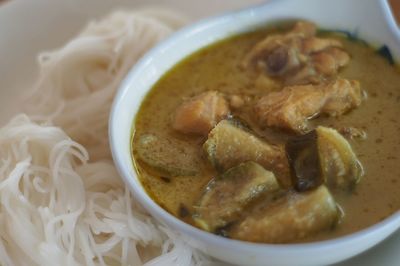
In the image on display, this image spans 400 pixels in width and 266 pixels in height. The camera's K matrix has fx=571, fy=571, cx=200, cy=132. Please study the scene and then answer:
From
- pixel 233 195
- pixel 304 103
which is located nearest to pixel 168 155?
pixel 233 195

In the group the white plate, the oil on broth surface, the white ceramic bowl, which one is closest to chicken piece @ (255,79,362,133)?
the oil on broth surface

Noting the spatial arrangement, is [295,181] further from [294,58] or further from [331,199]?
[294,58]

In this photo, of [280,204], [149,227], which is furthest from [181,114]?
[280,204]

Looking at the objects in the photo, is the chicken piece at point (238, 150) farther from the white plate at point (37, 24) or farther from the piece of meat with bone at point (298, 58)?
the white plate at point (37, 24)

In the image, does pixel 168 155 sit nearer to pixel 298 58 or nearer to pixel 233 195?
pixel 233 195

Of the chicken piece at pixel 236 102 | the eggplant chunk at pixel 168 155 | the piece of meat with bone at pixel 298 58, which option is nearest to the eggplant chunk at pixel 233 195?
the eggplant chunk at pixel 168 155

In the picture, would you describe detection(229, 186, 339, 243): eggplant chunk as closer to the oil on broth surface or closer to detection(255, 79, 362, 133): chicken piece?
the oil on broth surface
